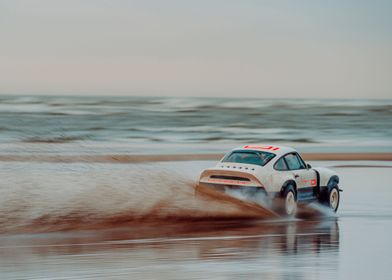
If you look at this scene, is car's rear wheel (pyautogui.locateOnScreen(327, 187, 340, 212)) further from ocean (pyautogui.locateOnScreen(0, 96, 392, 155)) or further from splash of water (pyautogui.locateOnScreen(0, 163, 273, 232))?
ocean (pyautogui.locateOnScreen(0, 96, 392, 155))

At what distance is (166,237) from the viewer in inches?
528

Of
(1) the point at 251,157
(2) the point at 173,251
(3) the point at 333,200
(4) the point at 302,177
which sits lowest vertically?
(2) the point at 173,251

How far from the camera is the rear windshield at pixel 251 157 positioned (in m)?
17.4

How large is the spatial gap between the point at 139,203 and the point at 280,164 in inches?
130

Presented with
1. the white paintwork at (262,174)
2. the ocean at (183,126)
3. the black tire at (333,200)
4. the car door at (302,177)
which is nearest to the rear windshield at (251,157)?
the white paintwork at (262,174)

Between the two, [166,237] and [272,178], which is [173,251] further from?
[272,178]

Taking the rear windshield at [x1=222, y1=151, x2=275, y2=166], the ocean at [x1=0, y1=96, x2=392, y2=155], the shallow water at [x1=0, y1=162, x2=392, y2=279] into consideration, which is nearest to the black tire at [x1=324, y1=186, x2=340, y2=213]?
the shallow water at [x1=0, y1=162, x2=392, y2=279]

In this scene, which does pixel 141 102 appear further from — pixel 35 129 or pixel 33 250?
pixel 33 250

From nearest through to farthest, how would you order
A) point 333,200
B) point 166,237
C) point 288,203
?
point 166,237, point 288,203, point 333,200

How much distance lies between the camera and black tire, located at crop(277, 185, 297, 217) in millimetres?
16906

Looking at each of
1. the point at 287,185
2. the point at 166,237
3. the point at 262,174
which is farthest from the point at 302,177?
the point at 166,237

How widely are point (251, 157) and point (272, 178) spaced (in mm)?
856

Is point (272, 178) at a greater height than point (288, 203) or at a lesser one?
greater

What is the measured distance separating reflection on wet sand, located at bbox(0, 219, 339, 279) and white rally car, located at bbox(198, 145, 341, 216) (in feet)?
5.68
